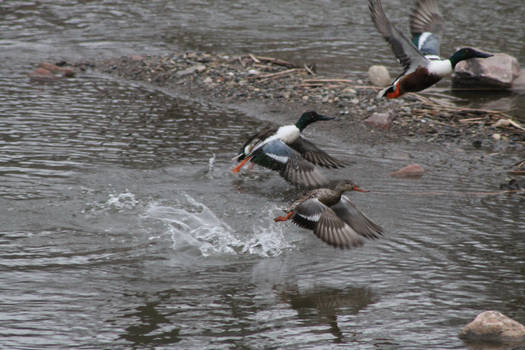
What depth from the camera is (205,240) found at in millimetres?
6570

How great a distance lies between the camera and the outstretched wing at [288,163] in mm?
7625

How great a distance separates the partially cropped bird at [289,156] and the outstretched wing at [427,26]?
186 cm

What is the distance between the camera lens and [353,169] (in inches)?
340

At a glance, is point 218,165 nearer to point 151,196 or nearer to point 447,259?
point 151,196


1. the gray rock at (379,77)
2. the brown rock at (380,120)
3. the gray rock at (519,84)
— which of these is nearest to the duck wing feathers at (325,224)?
the brown rock at (380,120)

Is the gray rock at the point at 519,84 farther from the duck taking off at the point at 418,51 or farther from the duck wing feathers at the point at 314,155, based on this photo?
the duck wing feathers at the point at 314,155

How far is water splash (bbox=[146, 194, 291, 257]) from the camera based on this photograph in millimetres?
6402

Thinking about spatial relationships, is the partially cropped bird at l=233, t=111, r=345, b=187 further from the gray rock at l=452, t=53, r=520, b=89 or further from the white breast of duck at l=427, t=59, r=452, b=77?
the gray rock at l=452, t=53, r=520, b=89

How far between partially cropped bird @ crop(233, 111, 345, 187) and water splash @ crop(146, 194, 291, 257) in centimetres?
87

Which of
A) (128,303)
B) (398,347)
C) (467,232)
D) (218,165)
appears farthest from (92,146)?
(398,347)

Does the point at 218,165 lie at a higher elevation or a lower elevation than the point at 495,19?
lower

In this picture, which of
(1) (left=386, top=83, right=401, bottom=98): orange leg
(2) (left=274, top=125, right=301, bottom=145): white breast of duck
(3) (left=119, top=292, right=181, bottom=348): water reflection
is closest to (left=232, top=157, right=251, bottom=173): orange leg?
(2) (left=274, top=125, right=301, bottom=145): white breast of duck

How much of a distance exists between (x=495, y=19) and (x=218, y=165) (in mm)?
11210

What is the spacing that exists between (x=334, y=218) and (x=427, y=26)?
12.1 ft
